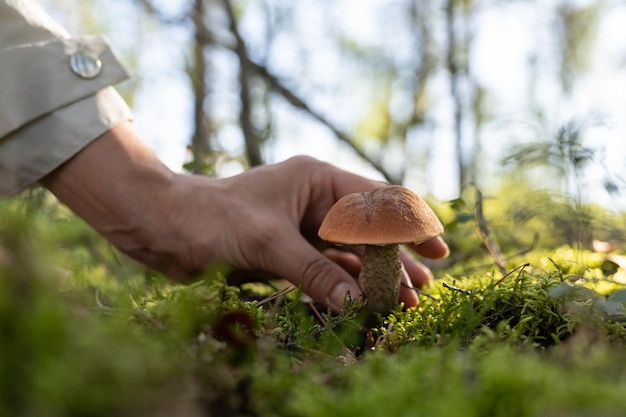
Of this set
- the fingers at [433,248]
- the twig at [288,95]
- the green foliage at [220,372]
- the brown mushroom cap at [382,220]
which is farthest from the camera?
the twig at [288,95]

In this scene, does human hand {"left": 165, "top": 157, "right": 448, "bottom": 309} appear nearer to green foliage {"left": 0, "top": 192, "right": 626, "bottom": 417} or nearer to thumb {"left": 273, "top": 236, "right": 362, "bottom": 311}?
thumb {"left": 273, "top": 236, "right": 362, "bottom": 311}

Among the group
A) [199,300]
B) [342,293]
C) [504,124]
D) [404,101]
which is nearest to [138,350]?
[199,300]

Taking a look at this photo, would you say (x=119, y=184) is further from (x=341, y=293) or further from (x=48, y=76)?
(x=341, y=293)

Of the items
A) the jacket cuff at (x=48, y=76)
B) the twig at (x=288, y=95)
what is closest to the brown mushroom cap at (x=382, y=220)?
the jacket cuff at (x=48, y=76)

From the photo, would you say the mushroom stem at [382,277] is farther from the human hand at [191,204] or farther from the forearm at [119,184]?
the forearm at [119,184]

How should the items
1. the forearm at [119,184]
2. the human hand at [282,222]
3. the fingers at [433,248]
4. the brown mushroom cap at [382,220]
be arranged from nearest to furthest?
the brown mushroom cap at [382,220] → the human hand at [282,222] → the forearm at [119,184] → the fingers at [433,248]

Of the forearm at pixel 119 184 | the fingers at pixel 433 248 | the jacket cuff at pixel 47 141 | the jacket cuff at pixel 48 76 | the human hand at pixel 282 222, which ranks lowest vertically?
the fingers at pixel 433 248

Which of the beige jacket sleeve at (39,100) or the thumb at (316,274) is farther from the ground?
the beige jacket sleeve at (39,100)
